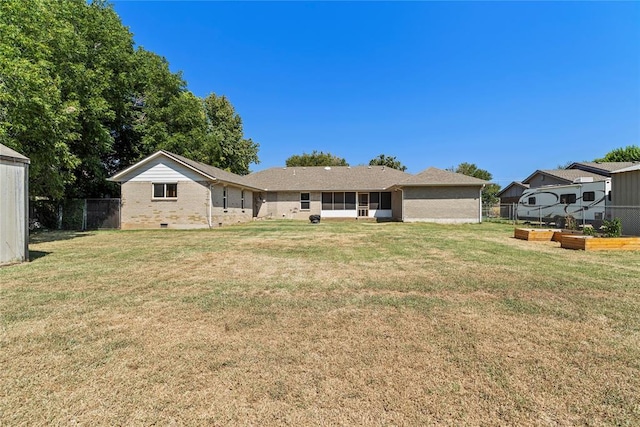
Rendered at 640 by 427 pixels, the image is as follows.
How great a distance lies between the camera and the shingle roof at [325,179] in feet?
84.7

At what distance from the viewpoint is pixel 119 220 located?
58.9 ft

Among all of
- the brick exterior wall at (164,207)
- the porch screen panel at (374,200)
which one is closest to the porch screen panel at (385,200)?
the porch screen panel at (374,200)

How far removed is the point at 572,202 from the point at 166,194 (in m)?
24.5

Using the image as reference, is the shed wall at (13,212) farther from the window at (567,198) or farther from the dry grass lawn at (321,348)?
the window at (567,198)

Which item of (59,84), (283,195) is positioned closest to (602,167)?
(283,195)

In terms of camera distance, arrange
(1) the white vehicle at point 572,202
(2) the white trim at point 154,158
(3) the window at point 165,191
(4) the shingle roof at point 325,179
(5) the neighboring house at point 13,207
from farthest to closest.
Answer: (4) the shingle roof at point 325,179 < (3) the window at point 165,191 < (2) the white trim at point 154,158 < (1) the white vehicle at point 572,202 < (5) the neighboring house at point 13,207

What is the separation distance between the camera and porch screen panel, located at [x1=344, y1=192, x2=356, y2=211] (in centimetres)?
2592

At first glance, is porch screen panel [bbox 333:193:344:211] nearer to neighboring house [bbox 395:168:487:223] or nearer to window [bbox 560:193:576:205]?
neighboring house [bbox 395:168:487:223]

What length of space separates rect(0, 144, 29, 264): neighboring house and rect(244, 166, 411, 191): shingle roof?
18.7 m

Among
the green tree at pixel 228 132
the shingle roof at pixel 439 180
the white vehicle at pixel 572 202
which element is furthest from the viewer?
the green tree at pixel 228 132

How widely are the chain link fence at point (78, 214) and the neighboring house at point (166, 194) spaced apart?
89 centimetres

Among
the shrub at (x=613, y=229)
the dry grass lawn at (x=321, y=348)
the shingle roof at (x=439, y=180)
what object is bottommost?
the dry grass lawn at (x=321, y=348)

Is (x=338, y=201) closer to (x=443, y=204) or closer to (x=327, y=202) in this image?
(x=327, y=202)

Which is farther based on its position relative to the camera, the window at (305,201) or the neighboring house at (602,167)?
the window at (305,201)
